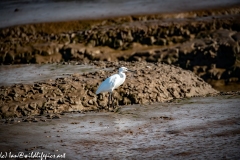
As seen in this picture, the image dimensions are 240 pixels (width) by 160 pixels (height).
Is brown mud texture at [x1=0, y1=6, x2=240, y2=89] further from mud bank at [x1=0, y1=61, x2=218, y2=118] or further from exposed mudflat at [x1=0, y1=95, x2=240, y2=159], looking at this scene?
exposed mudflat at [x1=0, y1=95, x2=240, y2=159]

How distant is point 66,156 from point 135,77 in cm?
567

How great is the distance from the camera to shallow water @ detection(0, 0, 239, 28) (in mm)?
24828

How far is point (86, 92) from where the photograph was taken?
14.4m

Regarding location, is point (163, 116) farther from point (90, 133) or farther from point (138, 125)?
point (90, 133)

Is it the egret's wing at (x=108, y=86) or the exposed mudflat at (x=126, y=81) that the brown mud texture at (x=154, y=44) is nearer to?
the exposed mudflat at (x=126, y=81)

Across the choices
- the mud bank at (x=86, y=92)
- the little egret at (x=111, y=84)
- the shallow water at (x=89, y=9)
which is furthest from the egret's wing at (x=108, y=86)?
the shallow water at (x=89, y=9)

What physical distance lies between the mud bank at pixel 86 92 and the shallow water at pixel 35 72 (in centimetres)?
81

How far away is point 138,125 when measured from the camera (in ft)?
38.9

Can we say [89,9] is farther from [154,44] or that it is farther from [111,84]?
[111,84]

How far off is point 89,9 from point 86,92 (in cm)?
1278

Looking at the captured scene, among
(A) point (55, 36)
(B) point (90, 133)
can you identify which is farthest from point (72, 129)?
(A) point (55, 36)

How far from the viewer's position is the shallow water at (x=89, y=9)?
24.8m

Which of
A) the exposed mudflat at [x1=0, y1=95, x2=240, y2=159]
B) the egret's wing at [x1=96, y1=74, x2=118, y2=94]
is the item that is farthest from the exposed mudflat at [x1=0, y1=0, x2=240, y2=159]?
the egret's wing at [x1=96, y1=74, x2=118, y2=94]

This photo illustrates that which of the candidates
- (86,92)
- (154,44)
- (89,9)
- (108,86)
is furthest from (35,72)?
(89,9)
